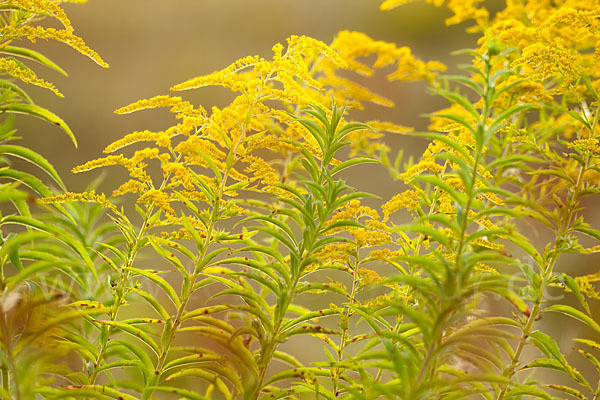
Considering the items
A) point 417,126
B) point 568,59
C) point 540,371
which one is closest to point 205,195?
point 568,59

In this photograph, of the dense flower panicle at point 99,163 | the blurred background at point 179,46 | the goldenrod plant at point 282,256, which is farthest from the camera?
the blurred background at point 179,46

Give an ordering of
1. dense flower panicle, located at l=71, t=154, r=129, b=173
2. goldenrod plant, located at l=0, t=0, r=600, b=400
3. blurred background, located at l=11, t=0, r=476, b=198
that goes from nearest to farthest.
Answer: goldenrod plant, located at l=0, t=0, r=600, b=400, dense flower panicle, located at l=71, t=154, r=129, b=173, blurred background, located at l=11, t=0, r=476, b=198

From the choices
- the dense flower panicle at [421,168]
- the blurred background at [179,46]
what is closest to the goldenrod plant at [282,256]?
the dense flower panicle at [421,168]

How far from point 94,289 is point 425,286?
26.2 inches

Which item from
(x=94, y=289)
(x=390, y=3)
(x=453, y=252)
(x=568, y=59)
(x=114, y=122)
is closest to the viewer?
(x=453, y=252)

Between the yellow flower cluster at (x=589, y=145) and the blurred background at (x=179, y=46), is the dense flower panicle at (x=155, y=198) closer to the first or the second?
the yellow flower cluster at (x=589, y=145)

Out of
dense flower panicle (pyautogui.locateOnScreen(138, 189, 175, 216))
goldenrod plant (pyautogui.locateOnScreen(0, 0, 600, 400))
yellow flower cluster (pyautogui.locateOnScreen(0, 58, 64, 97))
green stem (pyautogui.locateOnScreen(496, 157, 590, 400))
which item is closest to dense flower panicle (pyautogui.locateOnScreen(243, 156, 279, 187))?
goldenrod plant (pyautogui.locateOnScreen(0, 0, 600, 400))

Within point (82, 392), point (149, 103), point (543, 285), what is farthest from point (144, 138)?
point (543, 285)

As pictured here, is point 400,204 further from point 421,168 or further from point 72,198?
point 72,198

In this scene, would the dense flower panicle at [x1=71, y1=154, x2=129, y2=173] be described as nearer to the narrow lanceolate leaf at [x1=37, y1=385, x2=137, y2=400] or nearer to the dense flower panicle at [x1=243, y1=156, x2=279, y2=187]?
the dense flower panicle at [x1=243, y1=156, x2=279, y2=187]

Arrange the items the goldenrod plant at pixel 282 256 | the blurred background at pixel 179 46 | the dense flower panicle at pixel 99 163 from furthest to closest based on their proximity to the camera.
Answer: the blurred background at pixel 179 46, the dense flower panicle at pixel 99 163, the goldenrod plant at pixel 282 256

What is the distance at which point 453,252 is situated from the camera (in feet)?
2.38

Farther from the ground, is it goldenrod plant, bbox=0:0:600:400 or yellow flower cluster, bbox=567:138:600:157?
yellow flower cluster, bbox=567:138:600:157

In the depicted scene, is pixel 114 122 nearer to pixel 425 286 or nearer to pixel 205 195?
pixel 205 195
